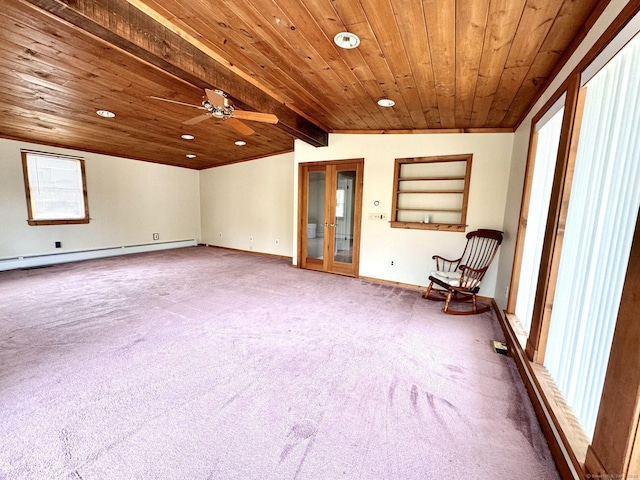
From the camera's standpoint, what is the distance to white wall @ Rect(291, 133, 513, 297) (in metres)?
3.73

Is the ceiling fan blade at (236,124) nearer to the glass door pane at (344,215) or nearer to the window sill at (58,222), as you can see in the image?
the glass door pane at (344,215)

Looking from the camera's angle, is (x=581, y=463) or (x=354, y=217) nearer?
(x=581, y=463)

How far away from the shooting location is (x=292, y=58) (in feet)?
7.61

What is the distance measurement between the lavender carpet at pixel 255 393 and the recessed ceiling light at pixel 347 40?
2.50 meters

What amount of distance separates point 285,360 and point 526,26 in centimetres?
291

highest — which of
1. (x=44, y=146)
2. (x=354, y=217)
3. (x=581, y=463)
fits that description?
(x=44, y=146)

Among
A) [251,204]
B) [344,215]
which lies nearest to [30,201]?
[251,204]

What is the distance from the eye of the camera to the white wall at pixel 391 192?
3.73m

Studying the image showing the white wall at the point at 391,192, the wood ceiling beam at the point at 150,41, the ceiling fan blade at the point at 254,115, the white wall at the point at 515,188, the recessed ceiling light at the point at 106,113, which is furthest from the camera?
the white wall at the point at 391,192

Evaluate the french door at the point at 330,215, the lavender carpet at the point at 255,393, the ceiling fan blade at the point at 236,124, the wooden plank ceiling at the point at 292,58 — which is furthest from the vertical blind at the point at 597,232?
the french door at the point at 330,215

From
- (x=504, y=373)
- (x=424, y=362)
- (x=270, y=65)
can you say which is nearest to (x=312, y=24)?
(x=270, y=65)

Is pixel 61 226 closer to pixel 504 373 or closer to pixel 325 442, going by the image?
pixel 325 442

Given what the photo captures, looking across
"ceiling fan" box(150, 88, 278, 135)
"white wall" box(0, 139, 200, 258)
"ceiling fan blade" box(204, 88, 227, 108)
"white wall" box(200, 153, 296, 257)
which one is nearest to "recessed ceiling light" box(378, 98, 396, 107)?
"ceiling fan" box(150, 88, 278, 135)

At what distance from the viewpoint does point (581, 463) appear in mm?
1184
